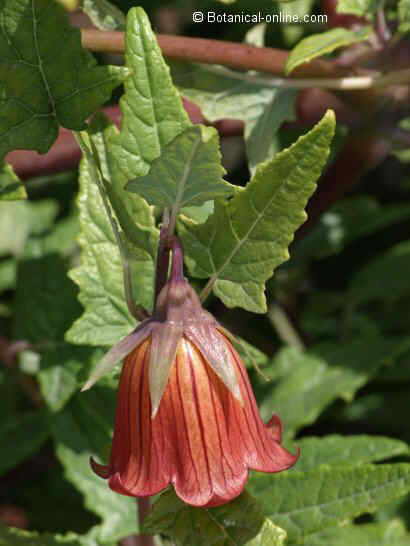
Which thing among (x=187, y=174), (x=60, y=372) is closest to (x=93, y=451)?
(x=60, y=372)

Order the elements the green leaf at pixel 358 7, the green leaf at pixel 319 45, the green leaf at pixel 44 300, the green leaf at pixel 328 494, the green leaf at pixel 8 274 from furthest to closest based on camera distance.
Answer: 1. the green leaf at pixel 8 274
2. the green leaf at pixel 44 300
3. the green leaf at pixel 358 7
4. the green leaf at pixel 319 45
5. the green leaf at pixel 328 494

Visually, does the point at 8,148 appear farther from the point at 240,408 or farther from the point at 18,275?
the point at 18,275

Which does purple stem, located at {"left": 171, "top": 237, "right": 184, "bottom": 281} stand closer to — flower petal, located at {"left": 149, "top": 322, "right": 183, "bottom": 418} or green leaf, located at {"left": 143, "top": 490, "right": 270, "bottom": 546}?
flower petal, located at {"left": 149, "top": 322, "right": 183, "bottom": 418}

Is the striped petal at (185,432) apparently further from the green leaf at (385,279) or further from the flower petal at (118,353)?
the green leaf at (385,279)

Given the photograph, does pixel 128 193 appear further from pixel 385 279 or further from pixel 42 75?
pixel 385 279

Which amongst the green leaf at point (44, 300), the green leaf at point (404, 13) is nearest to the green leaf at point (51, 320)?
the green leaf at point (44, 300)

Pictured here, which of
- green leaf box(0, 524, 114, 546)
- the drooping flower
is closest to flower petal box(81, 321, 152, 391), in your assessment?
the drooping flower

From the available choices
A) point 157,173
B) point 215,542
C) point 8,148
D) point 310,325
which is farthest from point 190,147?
point 310,325

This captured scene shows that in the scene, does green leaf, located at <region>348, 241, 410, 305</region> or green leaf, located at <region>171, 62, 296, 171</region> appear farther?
green leaf, located at <region>348, 241, 410, 305</region>
